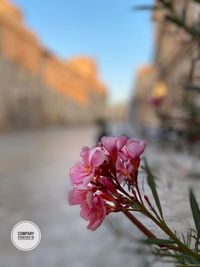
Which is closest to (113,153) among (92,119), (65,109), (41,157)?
(41,157)

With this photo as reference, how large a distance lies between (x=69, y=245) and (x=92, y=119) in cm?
2363

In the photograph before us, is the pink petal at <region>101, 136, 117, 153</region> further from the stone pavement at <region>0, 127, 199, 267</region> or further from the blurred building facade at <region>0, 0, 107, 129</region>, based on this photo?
the blurred building facade at <region>0, 0, 107, 129</region>

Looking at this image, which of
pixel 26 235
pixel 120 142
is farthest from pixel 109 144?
pixel 26 235

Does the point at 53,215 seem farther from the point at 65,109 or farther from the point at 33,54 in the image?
the point at 65,109

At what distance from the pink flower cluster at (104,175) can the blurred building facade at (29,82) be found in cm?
1148

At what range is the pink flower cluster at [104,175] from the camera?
419 mm

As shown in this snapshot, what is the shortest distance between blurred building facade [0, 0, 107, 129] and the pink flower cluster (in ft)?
37.7

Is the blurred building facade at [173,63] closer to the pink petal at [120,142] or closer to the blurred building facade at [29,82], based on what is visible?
the pink petal at [120,142]

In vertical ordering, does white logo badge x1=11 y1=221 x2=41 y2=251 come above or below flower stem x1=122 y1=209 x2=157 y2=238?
below

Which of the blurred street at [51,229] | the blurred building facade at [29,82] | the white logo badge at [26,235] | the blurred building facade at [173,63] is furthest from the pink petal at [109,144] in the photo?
the blurred building facade at [29,82]

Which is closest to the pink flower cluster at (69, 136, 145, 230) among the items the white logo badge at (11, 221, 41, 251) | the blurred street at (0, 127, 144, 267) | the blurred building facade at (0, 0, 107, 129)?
the white logo badge at (11, 221, 41, 251)

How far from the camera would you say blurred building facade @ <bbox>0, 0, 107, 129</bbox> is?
13180 millimetres

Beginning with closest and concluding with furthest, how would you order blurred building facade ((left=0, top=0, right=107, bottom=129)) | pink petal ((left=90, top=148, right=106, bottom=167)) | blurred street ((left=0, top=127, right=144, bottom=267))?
pink petal ((left=90, top=148, right=106, bottom=167))
blurred street ((left=0, top=127, right=144, bottom=267))
blurred building facade ((left=0, top=0, right=107, bottom=129))

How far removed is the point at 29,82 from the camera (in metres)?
14.9
